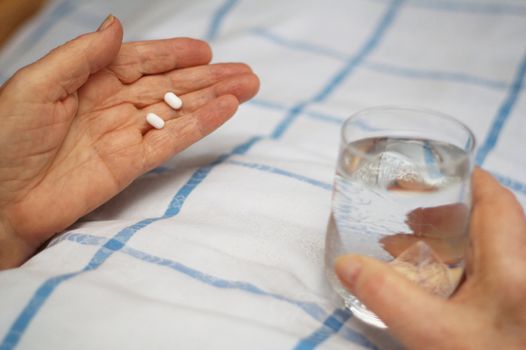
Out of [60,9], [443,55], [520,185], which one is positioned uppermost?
[60,9]

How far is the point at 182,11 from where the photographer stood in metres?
1.32

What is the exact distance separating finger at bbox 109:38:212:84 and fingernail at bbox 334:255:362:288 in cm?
46

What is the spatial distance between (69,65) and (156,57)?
15 centimetres

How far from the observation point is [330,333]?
2.02 feet

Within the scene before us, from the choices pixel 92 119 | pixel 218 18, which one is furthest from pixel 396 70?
pixel 92 119

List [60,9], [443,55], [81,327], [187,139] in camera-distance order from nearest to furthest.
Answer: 1. [81,327]
2. [187,139]
3. [443,55]
4. [60,9]

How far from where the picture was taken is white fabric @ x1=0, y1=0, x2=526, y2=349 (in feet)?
1.94

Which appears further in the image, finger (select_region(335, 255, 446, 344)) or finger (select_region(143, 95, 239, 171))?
finger (select_region(143, 95, 239, 171))

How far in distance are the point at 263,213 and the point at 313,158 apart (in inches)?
7.1

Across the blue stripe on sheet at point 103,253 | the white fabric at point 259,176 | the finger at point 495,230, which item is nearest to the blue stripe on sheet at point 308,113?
the white fabric at point 259,176

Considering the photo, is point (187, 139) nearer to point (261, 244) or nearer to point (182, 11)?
point (261, 244)

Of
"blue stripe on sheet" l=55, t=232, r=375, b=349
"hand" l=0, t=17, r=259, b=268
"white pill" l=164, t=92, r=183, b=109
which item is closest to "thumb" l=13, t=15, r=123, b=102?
"hand" l=0, t=17, r=259, b=268

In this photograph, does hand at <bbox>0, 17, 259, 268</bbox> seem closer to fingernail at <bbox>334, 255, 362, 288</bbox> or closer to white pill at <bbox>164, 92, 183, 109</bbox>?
white pill at <bbox>164, 92, 183, 109</bbox>

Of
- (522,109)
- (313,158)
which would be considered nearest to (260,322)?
(313,158)
